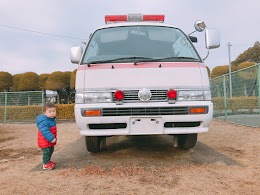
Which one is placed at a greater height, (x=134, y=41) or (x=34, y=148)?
(x=134, y=41)

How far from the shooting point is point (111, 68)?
148 inches

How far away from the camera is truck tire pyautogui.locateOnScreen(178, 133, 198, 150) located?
14.8ft

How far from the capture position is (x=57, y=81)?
28.8 metres

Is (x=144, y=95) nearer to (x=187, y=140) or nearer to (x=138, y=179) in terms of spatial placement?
(x=138, y=179)

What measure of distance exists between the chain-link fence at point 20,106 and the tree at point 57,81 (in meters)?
13.5

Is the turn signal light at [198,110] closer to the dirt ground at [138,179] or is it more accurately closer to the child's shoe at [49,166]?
the dirt ground at [138,179]

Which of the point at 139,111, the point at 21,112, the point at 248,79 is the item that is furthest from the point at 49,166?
the point at 21,112

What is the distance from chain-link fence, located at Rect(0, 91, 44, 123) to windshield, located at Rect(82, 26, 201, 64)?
1132cm

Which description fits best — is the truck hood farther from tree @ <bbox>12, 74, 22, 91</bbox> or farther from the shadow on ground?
tree @ <bbox>12, 74, 22, 91</bbox>

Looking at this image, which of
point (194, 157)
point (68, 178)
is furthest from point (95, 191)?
point (194, 157)

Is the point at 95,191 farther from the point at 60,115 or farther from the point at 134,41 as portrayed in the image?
the point at 60,115

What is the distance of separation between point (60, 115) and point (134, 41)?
12724 millimetres

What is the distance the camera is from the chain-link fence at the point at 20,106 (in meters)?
14.8

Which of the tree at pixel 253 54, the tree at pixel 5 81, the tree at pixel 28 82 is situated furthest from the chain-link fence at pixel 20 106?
the tree at pixel 253 54
